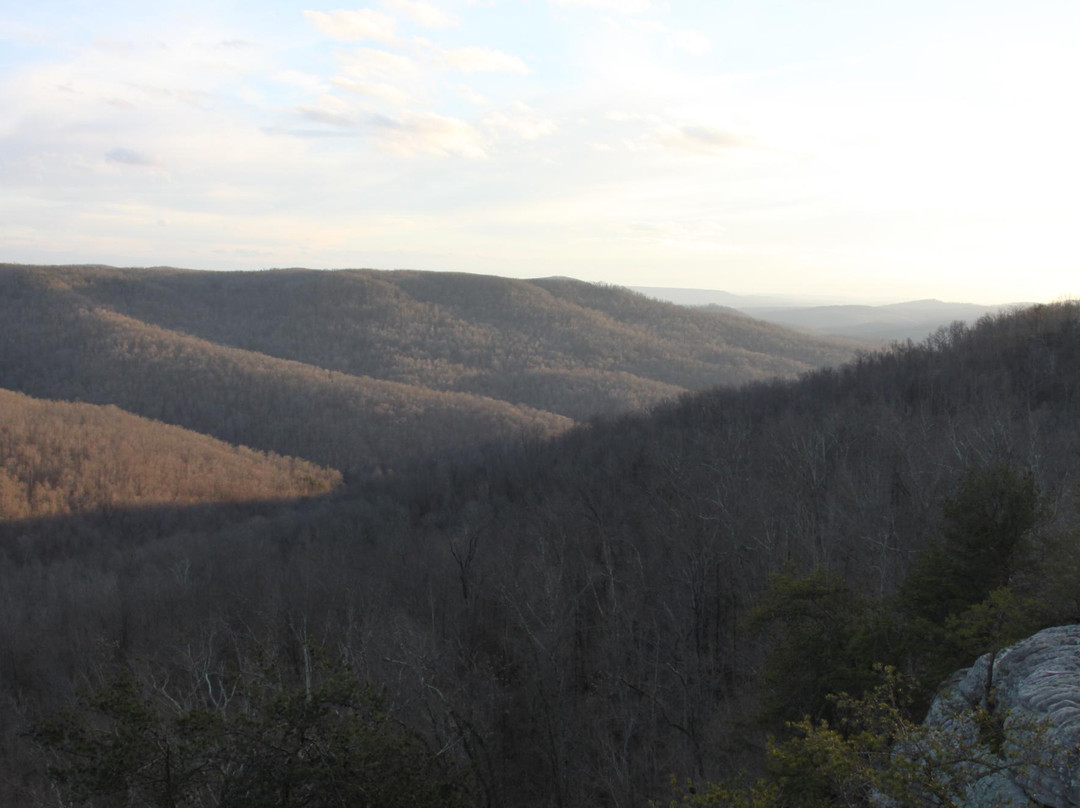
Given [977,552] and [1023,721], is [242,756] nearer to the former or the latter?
[1023,721]

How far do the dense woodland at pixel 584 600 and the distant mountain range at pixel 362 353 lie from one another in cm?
2755

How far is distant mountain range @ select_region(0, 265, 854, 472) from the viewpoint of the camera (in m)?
95.7

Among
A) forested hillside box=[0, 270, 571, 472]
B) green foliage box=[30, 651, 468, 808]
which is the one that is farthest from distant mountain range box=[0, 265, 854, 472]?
green foliage box=[30, 651, 468, 808]

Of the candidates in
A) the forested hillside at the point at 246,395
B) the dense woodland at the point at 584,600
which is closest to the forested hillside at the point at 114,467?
the dense woodland at the point at 584,600

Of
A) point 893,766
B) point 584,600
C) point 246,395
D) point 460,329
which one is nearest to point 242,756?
point 893,766

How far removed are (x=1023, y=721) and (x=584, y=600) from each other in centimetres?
2331

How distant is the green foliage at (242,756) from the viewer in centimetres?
791

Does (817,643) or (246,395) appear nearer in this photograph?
(817,643)

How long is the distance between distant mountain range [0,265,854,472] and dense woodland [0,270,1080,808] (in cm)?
2755

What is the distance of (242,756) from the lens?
26.4 ft

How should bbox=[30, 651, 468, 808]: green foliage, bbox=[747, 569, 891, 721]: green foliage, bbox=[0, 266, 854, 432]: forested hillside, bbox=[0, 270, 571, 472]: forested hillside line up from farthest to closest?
bbox=[0, 266, 854, 432]: forested hillside
bbox=[0, 270, 571, 472]: forested hillside
bbox=[747, 569, 891, 721]: green foliage
bbox=[30, 651, 468, 808]: green foliage

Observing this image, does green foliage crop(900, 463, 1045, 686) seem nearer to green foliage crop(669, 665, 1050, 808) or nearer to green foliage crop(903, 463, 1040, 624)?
green foliage crop(903, 463, 1040, 624)

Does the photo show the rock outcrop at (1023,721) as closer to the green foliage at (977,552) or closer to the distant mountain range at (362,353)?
the green foliage at (977,552)

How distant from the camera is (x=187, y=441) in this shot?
8169 centimetres
